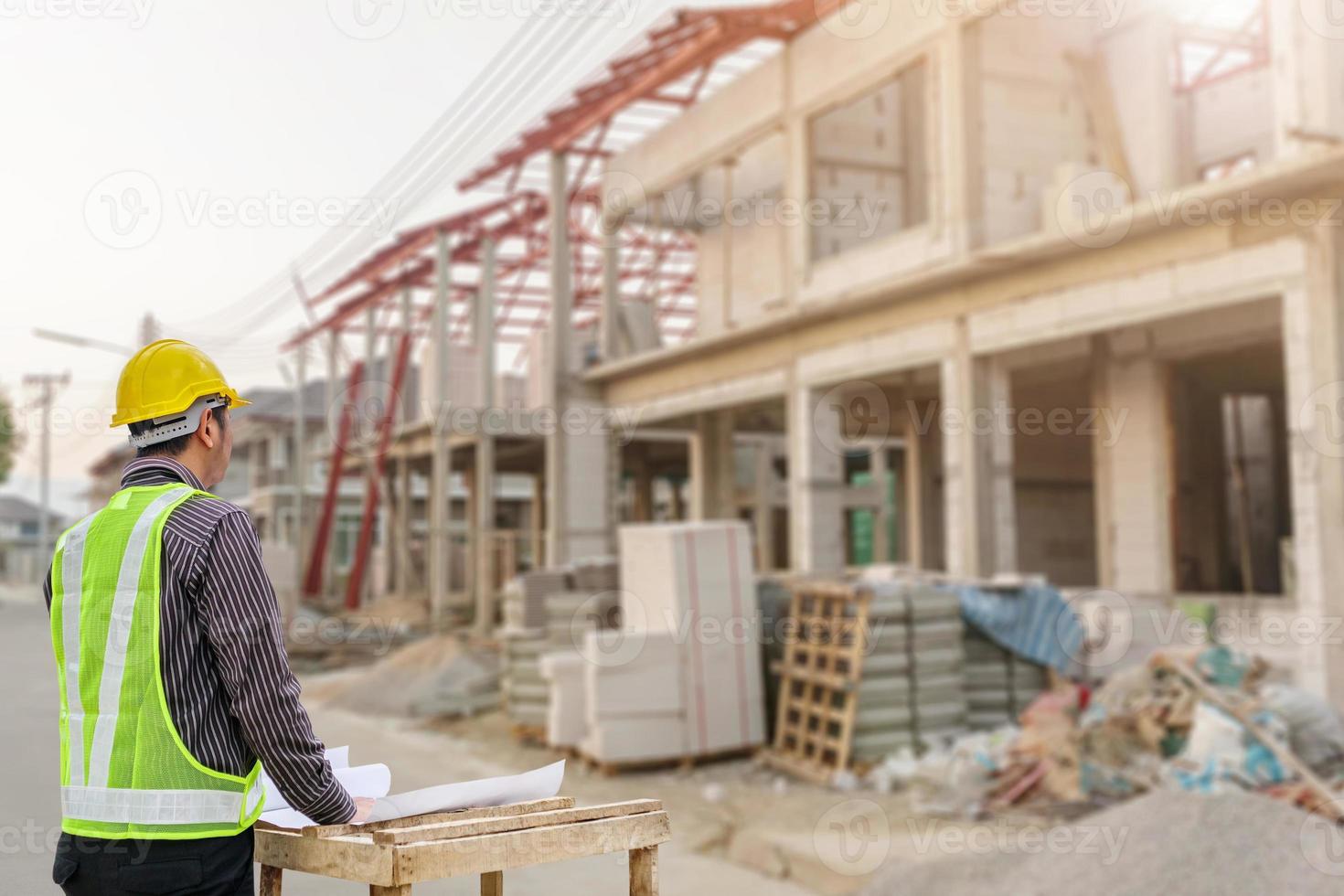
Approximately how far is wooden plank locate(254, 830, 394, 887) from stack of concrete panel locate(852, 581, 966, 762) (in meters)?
9.35

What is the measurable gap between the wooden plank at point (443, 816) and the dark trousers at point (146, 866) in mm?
204

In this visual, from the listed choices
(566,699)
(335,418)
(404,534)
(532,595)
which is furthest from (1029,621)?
(335,418)

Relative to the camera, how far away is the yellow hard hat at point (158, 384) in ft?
8.20

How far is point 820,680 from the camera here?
38.2 ft

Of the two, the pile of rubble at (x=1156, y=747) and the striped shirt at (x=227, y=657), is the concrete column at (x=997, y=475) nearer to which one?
Answer: the pile of rubble at (x=1156, y=747)

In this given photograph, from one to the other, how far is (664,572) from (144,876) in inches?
400

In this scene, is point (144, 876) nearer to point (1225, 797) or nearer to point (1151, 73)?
point (1225, 797)

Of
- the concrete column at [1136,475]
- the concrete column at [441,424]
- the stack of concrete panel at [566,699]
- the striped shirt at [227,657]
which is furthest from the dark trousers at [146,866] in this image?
the concrete column at [441,424]

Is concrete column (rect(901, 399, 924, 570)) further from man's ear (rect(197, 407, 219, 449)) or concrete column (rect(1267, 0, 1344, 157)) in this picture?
man's ear (rect(197, 407, 219, 449))

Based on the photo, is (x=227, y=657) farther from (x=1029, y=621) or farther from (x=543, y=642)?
(x=543, y=642)

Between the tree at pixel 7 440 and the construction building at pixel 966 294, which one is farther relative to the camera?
the tree at pixel 7 440

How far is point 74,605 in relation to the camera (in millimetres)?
2318

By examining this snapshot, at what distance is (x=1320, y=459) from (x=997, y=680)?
155 inches

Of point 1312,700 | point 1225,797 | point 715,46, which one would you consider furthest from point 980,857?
point 715,46
